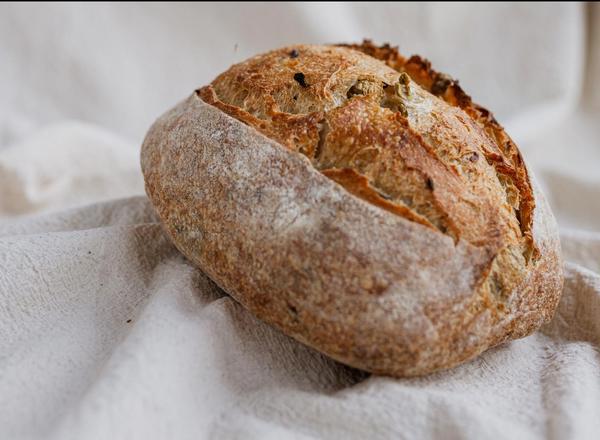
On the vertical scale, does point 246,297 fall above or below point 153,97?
above

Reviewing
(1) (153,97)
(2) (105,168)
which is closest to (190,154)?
(2) (105,168)

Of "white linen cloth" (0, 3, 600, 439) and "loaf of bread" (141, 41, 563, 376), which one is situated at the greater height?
"loaf of bread" (141, 41, 563, 376)

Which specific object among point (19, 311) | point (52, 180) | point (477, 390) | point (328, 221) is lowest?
point (52, 180)

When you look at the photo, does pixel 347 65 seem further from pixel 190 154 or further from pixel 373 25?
pixel 373 25

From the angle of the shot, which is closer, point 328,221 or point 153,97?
point 328,221

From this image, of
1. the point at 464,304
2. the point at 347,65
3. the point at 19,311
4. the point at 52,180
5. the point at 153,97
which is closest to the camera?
the point at 464,304

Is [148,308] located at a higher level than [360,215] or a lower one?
lower
